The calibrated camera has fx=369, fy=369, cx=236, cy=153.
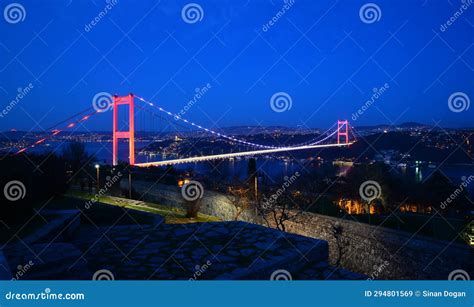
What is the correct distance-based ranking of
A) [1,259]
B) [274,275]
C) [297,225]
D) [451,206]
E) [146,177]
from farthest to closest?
[146,177]
[451,206]
[297,225]
[274,275]
[1,259]

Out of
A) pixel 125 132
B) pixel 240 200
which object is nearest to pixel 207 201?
pixel 240 200

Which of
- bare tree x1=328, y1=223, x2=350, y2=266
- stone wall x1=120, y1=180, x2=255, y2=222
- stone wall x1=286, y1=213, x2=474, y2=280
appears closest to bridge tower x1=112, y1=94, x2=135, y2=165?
stone wall x1=120, y1=180, x2=255, y2=222

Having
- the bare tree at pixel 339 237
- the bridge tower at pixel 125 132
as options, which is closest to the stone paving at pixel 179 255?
the bare tree at pixel 339 237

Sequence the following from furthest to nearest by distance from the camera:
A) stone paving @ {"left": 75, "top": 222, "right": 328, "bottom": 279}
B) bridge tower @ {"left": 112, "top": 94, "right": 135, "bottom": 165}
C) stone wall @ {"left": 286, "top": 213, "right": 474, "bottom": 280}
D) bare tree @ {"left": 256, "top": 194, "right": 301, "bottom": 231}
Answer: bridge tower @ {"left": 112, "top": 94, "right": 135, "bottom": 165}
bare tree @ {"left": 256, "top": 194, "right": 301, "bottom": 231}
stone wall @ {"left": 286, "top": 213, "right": 474, "bottom": 280}
stone paving @ {"left": 75, "top": 222, "right": 328, "bottom": 279}

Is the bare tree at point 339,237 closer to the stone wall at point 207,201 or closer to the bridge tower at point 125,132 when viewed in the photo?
the stone wall at point 207,201

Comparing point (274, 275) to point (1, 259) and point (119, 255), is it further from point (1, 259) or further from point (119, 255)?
point (1, 259)

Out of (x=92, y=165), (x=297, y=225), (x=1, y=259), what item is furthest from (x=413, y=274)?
(x=92, y=165)

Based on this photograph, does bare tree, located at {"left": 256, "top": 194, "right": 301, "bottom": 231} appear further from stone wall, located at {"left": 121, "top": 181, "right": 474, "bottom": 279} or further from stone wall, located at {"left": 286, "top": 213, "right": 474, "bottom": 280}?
stone wall, located at {"left": 286, "top": 213, "right": 474, "bottom": 280}

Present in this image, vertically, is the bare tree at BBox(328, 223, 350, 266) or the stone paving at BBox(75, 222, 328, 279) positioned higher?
the bare tree at BBox(328, 223, 350, 266)
